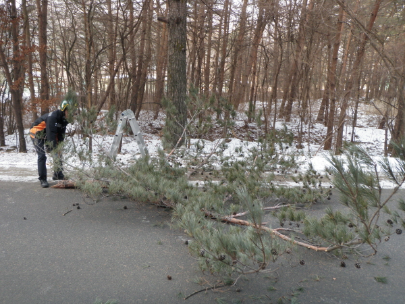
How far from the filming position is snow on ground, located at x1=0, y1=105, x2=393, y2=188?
20.6 ft

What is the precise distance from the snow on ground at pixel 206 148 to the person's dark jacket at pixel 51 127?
1.68 feet

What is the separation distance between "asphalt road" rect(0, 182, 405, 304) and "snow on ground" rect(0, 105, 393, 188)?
3.70ft

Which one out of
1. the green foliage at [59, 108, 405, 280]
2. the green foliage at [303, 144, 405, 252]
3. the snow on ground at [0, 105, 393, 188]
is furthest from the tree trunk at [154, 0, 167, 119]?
the green foliage at [303, 144, 405, 252]

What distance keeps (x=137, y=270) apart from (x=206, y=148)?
452 centimetres

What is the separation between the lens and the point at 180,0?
8391 millimetres

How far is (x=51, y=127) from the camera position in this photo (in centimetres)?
560

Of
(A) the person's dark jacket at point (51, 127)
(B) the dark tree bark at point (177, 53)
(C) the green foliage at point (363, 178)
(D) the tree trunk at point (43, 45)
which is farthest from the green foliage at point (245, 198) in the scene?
(D) the tree trunk at point (43, 45)

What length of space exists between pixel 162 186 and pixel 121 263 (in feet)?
3.88

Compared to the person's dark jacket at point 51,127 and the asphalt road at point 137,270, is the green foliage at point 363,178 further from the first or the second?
the person's dark jacket at point 51,127

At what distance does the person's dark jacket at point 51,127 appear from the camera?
560 centimetres

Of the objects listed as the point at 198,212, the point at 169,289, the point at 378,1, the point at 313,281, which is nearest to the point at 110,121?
the point at 198,212

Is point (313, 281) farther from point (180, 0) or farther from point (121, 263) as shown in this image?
point (180, 0)

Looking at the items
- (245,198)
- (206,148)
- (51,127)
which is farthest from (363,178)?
(206,148)

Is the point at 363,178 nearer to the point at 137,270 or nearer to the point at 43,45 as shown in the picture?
the point at 137,270
